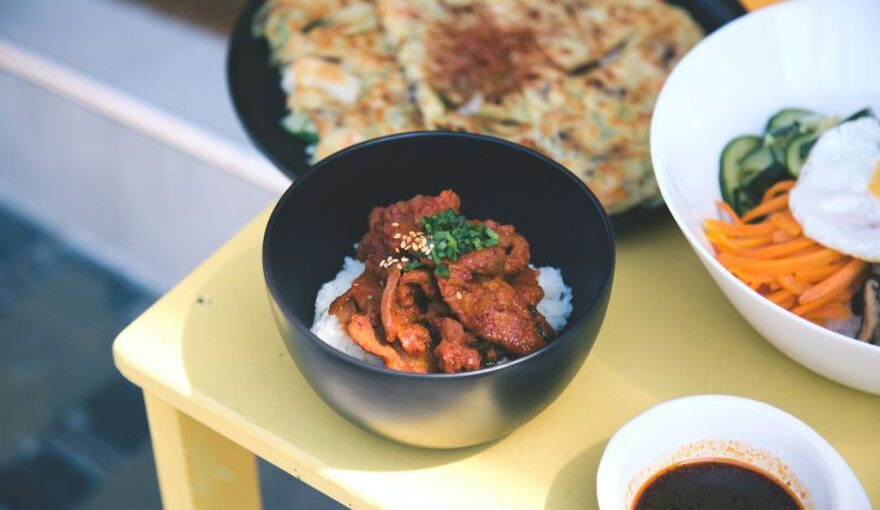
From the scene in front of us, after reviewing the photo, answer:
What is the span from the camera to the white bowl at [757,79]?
1640 mm

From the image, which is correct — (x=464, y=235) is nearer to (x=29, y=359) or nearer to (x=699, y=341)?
(x=699, y=341)

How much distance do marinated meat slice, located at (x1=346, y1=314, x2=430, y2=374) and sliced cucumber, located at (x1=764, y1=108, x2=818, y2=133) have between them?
872 millimetres

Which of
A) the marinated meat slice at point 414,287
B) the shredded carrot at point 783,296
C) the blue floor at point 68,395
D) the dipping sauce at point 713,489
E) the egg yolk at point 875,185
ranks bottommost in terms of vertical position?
the blue floor at point 68,395

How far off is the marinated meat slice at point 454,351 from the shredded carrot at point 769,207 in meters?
0.61

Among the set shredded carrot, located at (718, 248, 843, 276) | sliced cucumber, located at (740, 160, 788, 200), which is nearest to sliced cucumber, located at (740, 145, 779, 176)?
sliced cucumber, located at (740, 160, 788, 200)

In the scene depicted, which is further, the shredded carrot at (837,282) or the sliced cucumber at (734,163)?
the sliced cucumber at (734,163)

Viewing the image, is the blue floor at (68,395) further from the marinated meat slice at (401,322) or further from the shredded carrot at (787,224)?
the shredded carrot at (787,224)

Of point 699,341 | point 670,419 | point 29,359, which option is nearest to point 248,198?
point 29,359

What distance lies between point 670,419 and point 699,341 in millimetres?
313

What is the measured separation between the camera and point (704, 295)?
1631 mm

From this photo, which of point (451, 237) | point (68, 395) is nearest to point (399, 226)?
point (451, 237)

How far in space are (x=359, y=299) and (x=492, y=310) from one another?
0.20 meters

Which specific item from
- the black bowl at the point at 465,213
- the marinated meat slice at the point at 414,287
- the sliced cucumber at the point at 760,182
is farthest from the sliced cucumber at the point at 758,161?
the marinated meat slice at the point at 414,287

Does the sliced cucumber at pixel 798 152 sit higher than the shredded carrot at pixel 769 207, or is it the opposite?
the sliced cucumber at pixel 798 152
